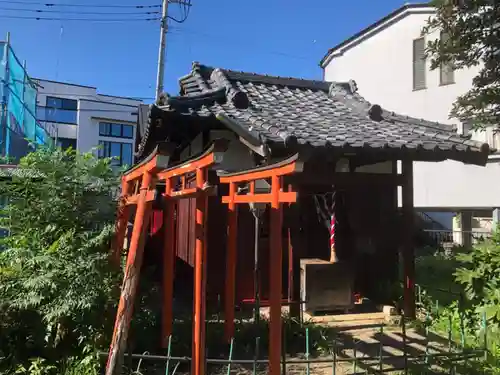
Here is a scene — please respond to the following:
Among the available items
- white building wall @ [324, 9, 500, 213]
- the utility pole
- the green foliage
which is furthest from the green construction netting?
white building wall @ [324, 9, 500, 213]

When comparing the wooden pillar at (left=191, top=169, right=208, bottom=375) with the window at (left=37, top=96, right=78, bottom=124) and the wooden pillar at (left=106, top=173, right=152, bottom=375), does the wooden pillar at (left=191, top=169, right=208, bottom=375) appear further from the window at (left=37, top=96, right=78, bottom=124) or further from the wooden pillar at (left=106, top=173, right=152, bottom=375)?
the window at (left=37, top=96, right=78, bottom=124)

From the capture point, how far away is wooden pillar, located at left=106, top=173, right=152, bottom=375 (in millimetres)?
3965

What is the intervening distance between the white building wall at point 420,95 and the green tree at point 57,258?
42.3ft

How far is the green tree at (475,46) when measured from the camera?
8.49 m

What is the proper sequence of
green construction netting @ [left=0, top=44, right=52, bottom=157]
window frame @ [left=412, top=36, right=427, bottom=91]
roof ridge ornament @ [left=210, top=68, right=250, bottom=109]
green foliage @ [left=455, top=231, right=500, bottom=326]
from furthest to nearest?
window frame @ [left=412, top=36, right=427, bottom=91], green construction netting @ [left=0, top=44, right=52, bottom=157], roof ridge ornament @ [left=210, top=68, right=250, bottom=109], green foliage @ [left=455, top=231, right=500, bottom=326]

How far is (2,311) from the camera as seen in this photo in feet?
16.4

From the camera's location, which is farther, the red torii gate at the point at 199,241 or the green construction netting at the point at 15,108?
the green construction netting at the point at 15,108

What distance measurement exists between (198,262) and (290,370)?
207 cm

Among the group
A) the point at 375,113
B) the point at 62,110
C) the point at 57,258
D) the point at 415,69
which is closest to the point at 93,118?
the point at 62,110

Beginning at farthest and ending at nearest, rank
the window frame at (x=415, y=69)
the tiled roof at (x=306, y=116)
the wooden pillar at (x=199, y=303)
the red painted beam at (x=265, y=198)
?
the window frame at (x=415, y=69) < the tiled roof at (x=306, y=116) < the wooden pillar at (x=199, y=303) < the red painted beam at (x=265, y=198)

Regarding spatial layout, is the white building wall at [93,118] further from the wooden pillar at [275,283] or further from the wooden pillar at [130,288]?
the wooden pillar at [275,283]

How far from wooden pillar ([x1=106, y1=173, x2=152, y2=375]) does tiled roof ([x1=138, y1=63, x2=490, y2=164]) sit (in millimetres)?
2266

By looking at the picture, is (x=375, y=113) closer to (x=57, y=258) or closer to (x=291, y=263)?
(x=291, y=263)

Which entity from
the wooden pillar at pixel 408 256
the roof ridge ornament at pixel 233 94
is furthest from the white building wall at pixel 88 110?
the wooden pillar at pixel 408 256
